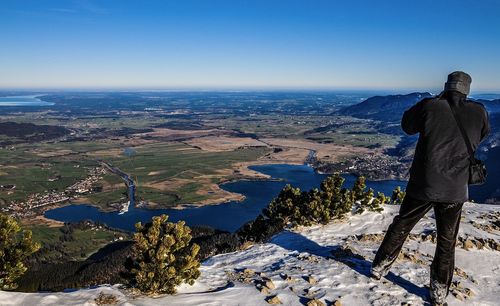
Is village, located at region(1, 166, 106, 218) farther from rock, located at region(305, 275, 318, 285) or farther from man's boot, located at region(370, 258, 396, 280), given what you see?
man's boot, located at region(370, 258, 396, 280)

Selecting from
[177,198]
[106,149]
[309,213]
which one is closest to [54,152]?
[106,149]

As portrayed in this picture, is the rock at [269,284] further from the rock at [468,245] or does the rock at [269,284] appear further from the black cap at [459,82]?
the rock at [468,245]

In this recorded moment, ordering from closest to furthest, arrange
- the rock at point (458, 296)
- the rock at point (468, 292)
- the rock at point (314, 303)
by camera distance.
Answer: the rock at point (314, 303)
the rock at point (458, 296)
the rock at point (468, 292)

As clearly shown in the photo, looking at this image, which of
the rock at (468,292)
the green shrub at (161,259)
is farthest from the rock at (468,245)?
the green shrub at (161,259)

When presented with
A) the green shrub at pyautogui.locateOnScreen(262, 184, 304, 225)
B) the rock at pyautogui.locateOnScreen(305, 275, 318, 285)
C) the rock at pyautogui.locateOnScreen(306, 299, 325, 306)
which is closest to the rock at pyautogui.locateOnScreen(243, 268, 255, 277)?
the rock at pyautogui.locateOnScreen(305, 275, 318, 285)

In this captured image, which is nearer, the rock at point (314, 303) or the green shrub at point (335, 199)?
the rock at point (314, 303)

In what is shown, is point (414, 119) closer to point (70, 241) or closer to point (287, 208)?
point (287, 208)
